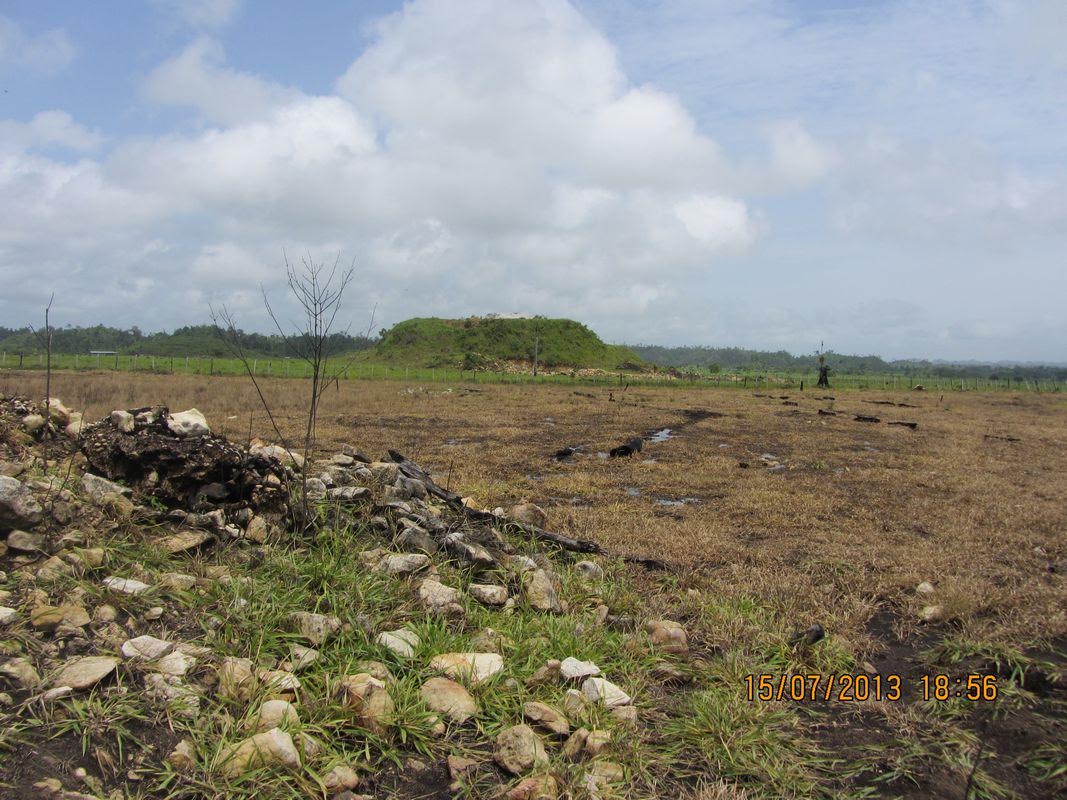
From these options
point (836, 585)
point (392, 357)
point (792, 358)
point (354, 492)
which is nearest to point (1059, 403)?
point (836, 585)

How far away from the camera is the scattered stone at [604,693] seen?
2984 mm

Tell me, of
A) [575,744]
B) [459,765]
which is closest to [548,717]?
[575,744]

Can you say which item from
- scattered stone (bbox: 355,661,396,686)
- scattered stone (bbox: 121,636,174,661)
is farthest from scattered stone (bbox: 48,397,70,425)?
scattered stone (bbox: 355,661,396,686)

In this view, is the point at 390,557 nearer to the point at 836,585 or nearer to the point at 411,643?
the point at 411,643

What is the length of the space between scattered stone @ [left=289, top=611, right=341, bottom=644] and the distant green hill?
50903 mm

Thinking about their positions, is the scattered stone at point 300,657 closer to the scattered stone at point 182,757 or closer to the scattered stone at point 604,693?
the scattered stone at point 182,757

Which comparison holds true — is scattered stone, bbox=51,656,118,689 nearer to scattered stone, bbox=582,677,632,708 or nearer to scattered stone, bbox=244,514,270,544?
scattered stone, bbox=244,514,270,544

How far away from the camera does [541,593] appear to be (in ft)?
13.4

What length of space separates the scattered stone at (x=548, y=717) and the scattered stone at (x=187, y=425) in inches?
148

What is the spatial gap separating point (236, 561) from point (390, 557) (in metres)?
0.94

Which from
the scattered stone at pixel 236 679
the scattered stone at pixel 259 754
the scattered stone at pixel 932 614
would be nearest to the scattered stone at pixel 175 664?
the scattered stone at pixel 236 679

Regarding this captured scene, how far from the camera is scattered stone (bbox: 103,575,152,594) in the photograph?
3211 millimetres
